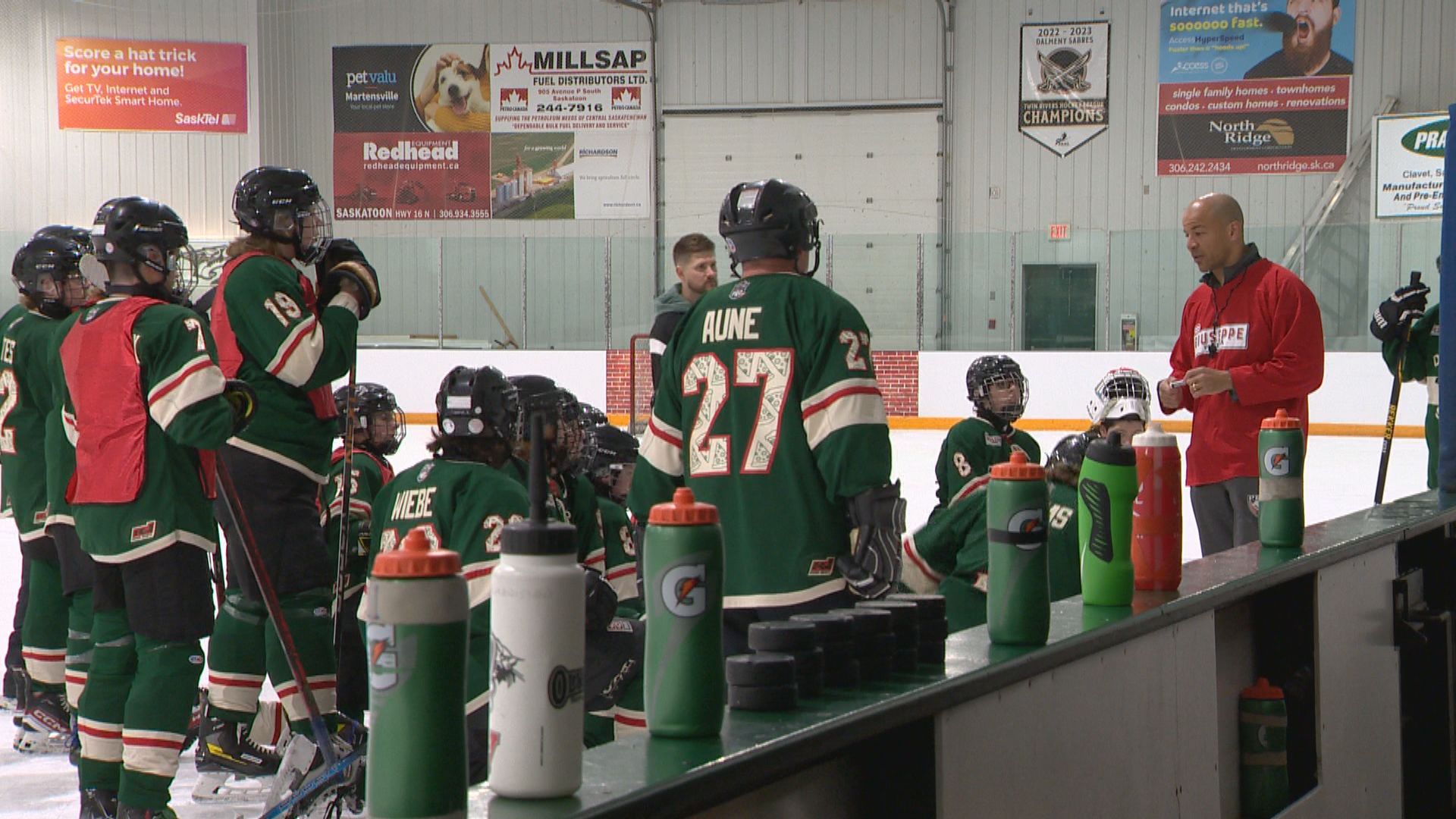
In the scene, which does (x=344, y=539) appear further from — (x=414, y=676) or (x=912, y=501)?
(x=912, y=501)

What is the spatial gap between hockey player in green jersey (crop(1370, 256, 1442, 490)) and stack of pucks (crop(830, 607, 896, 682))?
551 centimetres

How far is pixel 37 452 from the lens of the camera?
14.7 ft

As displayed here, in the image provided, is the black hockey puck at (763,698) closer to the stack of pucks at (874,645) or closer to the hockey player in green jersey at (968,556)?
the stack of pucks at (874,645)

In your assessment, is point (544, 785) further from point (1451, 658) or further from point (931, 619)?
point (1451, 658)

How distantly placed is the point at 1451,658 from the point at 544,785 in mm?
3020

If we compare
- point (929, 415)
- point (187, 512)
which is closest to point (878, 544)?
point (187, 512)

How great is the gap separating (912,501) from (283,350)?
6482mm

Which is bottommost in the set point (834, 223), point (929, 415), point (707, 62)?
point (929, 415)

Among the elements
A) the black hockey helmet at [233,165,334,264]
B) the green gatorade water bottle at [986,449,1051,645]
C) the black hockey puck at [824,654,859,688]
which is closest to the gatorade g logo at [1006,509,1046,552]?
the green gatorade water bottle at [986,449,1051,645]

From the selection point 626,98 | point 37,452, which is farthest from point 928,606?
point 626,98

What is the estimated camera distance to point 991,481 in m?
1.92

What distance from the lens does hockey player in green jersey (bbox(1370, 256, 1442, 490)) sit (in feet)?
22.2

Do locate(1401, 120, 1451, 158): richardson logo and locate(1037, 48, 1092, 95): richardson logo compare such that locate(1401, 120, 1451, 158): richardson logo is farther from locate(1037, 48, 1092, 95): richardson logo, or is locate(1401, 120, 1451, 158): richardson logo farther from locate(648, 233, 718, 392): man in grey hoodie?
locate(648, 233, 718, 392): man in grey hoodie

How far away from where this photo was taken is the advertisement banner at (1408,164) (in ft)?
51.3
